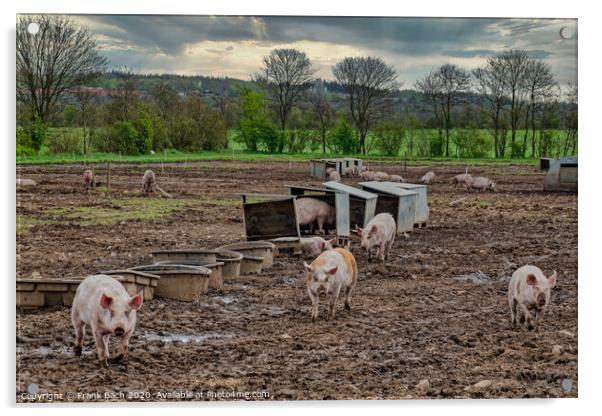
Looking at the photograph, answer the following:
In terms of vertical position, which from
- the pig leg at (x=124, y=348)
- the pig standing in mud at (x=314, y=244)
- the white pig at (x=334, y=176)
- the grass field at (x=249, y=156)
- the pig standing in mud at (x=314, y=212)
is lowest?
the pig leg at (x=124, y=348)

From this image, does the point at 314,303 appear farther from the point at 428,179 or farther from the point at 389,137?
the point at 389,137

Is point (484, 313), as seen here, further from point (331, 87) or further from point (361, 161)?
point (331, 87)

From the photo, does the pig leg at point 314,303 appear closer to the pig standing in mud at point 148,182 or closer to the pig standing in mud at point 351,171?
the pig standing in mud at point 351,171

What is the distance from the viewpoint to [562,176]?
8.38 metres

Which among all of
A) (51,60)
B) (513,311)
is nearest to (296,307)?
(513,311)

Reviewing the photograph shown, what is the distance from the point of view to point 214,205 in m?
8.59

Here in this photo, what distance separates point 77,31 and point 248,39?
55.7 inches

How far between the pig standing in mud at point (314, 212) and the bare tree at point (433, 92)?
4.25 feet

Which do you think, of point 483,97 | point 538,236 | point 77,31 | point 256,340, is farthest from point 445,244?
point 77,31

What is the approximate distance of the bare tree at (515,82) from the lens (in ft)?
27.2

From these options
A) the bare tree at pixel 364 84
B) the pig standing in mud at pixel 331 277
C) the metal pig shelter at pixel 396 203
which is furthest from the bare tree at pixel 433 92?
the pig standing in mud at pixel 331 277

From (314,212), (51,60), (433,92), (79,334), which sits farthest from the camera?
(314,212)

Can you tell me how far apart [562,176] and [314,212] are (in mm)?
2213

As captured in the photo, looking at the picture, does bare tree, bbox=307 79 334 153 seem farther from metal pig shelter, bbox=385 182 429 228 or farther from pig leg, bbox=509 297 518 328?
pig leg, bbox=509 297 518 328
